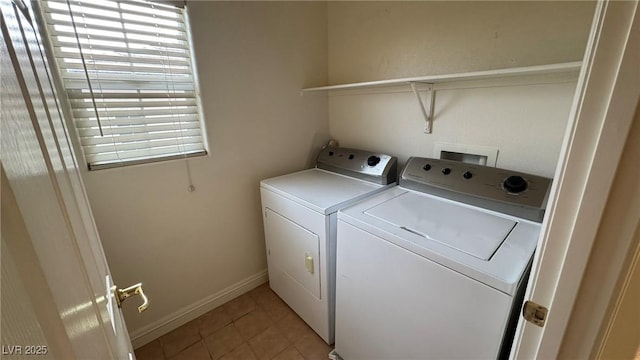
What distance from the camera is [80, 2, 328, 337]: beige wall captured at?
1.58m

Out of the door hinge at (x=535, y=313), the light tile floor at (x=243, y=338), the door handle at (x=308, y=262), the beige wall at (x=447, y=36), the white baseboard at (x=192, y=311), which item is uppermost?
the beige wall at (x=447, y=36)

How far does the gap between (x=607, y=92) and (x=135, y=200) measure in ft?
6.55

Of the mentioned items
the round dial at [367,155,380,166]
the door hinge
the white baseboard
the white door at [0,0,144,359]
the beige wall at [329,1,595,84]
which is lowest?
the white baseboard

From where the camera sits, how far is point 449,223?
3.93ft

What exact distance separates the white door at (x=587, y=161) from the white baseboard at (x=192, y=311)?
202 centimetres

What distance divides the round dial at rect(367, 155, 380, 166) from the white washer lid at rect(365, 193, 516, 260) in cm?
42

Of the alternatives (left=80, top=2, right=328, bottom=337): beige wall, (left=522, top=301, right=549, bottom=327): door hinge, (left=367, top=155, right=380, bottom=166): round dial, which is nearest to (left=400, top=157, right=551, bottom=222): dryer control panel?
(left=367, top=155, right=380, bottom=166): round dial

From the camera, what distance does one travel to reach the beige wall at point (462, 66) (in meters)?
1.25

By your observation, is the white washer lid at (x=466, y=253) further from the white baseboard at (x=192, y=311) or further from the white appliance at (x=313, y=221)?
the white baseboard at (x=192, y=311)

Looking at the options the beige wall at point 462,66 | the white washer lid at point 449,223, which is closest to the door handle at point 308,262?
the white washer lid at point 449,223

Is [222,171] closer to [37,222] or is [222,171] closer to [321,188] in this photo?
[321,188]

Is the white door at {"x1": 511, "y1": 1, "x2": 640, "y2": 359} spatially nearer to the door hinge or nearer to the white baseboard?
the door hinge

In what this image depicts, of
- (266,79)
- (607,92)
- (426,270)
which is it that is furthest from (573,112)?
(266,79)

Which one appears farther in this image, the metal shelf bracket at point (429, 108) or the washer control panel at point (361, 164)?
the washer control panel at point (361, 164)
